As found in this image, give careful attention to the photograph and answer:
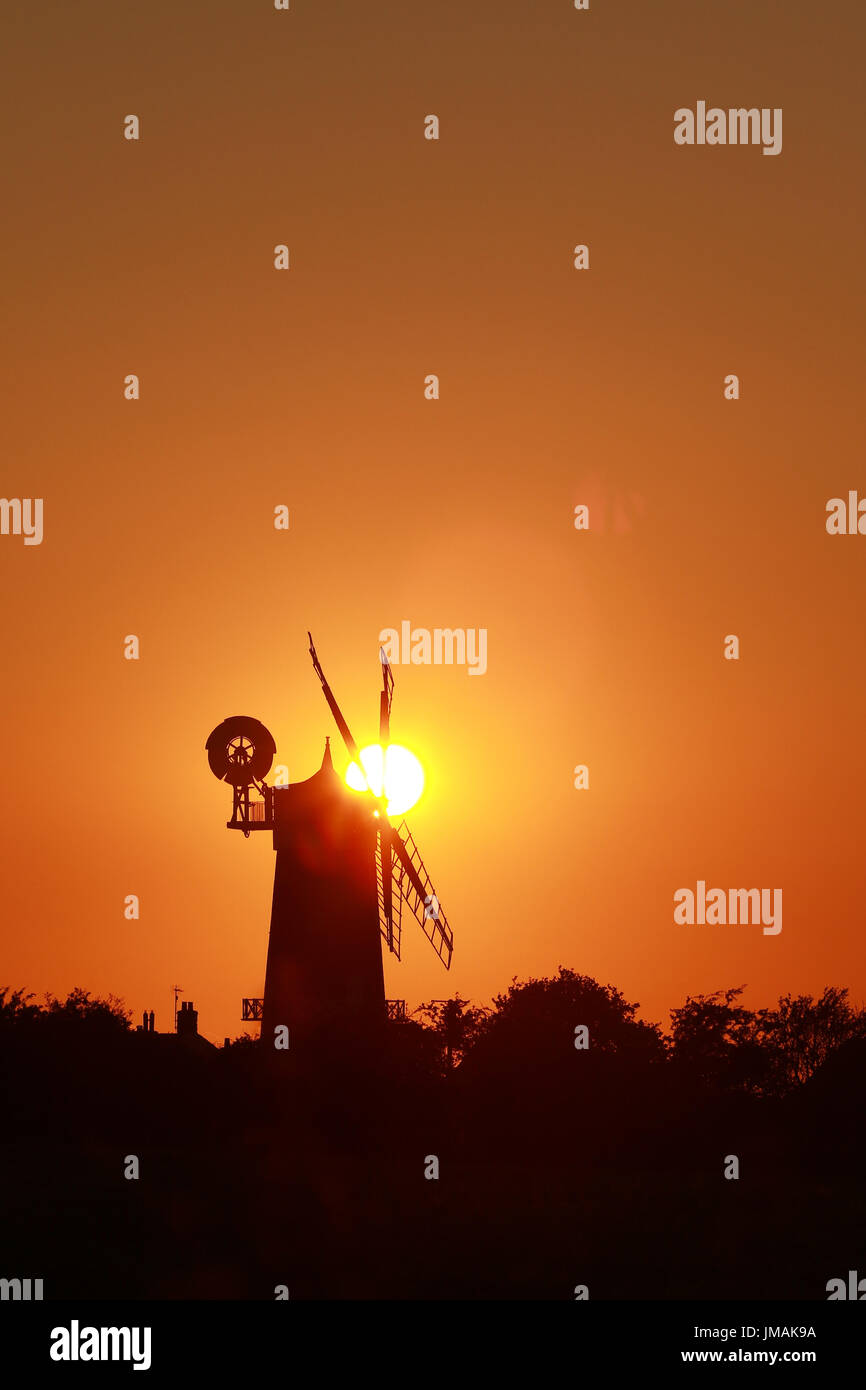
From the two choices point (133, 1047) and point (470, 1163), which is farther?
point (133, 1047)

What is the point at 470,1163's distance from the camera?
49000 mm

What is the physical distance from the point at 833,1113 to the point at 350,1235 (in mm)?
A: 22848

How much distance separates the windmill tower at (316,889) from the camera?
5638 centimetres

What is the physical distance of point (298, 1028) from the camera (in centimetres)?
5584

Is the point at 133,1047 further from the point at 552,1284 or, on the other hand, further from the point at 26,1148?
the point at 552,1284

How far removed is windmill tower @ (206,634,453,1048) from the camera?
56375 millimetres

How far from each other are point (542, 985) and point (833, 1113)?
133 ft

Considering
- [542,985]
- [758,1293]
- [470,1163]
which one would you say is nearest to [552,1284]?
[758,1293]

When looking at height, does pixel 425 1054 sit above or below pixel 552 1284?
above

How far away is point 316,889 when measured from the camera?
186 feet
